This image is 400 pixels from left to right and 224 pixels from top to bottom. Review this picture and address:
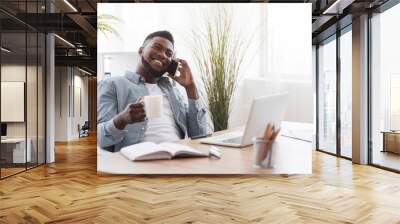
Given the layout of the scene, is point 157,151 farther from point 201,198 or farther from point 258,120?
point 258,120

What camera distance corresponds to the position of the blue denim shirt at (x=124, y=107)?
5406mm

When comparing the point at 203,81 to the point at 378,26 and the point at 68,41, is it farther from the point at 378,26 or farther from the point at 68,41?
the point at 68,41

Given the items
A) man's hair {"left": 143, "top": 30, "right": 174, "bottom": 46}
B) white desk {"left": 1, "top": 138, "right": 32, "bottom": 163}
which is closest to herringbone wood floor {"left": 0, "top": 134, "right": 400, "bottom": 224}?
white desk {"left": 1, "top": 138, "right": 32, "bottom": 163}

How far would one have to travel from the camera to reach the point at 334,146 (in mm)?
8742

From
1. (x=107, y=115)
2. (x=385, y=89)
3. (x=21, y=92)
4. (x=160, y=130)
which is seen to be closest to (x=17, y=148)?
(x=21, y=92)

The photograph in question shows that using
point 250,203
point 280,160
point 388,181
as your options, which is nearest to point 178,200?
point 250,203

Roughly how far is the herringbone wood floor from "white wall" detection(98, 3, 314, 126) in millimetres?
1019

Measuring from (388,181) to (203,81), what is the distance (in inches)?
114

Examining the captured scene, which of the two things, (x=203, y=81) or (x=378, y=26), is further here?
(x=378, y=26)

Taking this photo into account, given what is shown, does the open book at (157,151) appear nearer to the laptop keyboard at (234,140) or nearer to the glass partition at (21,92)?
the laptop keyboard at (234,140)

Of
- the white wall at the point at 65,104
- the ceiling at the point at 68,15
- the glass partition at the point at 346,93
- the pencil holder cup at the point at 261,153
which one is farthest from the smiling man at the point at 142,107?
the white wall at the point at 65,104

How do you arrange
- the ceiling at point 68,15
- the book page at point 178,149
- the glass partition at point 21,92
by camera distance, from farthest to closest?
the ceiling at point 68,15, the glass partition at point 21,92, the book page at point 178,149

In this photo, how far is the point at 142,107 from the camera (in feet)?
17.8

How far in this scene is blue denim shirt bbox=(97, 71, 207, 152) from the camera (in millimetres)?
5406
